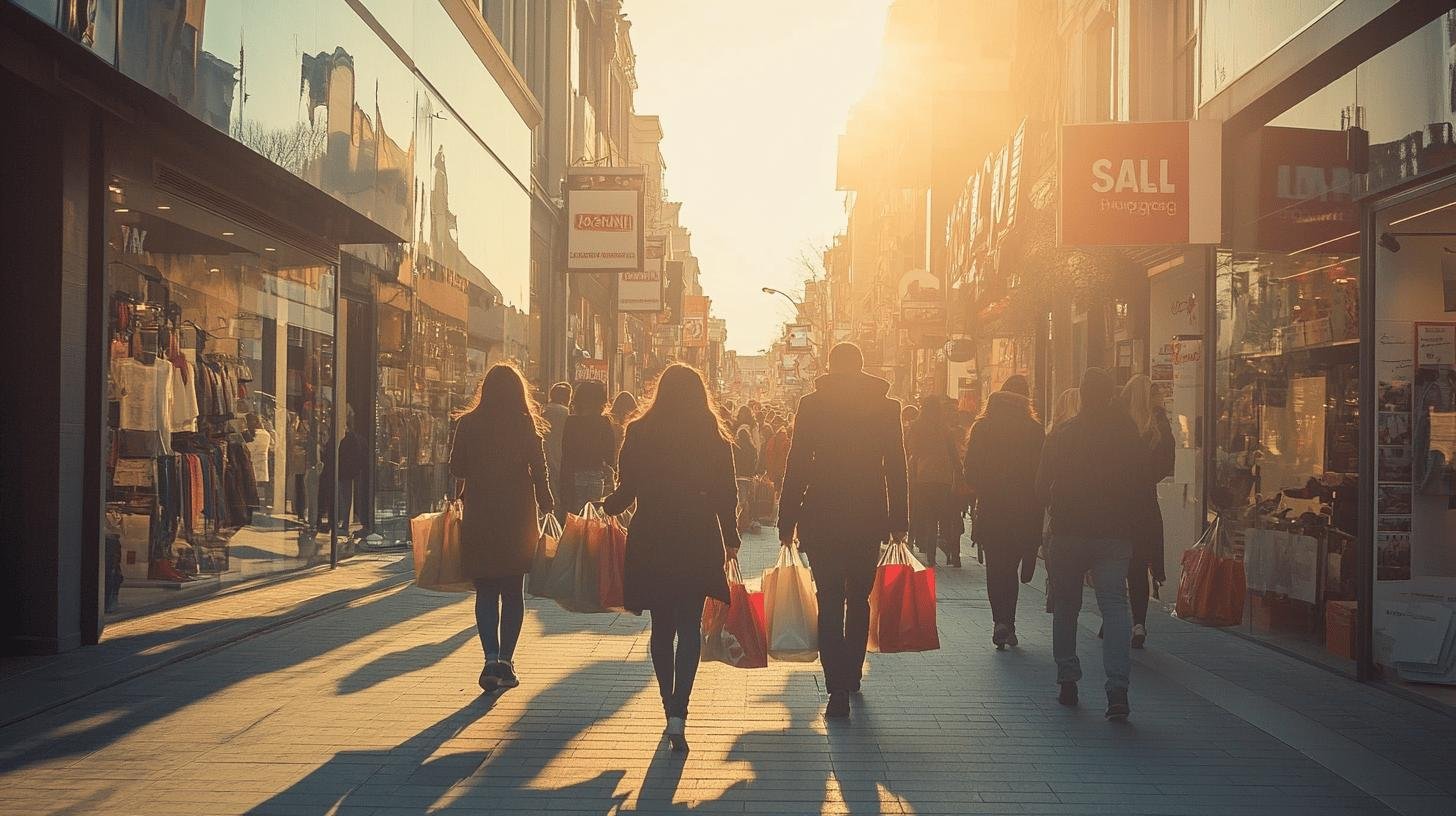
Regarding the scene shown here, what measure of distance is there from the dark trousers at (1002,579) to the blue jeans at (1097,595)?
1955 mm

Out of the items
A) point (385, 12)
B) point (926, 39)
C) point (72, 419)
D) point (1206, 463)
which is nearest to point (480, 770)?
point (72, 419)

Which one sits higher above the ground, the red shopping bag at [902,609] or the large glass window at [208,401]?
the large glass window at [208,401]

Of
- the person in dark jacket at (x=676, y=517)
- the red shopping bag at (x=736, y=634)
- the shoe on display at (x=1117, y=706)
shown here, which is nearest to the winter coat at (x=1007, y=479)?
the shoe on display at (x=1117, y=706)

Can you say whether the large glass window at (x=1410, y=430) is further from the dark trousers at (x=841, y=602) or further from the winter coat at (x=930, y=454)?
the winter coat at (x=930, y=454)

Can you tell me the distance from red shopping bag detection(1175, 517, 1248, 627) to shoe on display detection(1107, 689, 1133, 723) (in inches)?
111

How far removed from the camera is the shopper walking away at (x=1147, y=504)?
31.9ft

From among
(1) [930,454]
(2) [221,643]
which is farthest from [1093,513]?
(1) [930,454]

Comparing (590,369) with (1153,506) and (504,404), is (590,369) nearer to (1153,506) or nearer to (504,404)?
(1153,506)

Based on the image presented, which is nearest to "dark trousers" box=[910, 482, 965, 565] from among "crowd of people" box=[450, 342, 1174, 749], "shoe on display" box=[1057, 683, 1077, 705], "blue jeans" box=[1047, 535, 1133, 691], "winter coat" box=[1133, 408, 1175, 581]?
"winter coat" box=[1133, 408, 1175, 581]

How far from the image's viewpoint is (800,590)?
26.5ft

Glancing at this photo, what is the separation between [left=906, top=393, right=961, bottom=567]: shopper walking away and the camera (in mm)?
16641

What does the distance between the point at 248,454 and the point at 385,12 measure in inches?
210

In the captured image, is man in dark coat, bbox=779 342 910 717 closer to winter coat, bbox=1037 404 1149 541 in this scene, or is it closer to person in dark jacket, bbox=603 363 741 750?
person in dark jacket, bbox=603 363 741 750

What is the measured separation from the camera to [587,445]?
570 inches
